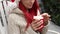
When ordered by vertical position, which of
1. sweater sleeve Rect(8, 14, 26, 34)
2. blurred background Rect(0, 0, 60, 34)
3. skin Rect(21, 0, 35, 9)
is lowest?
blurred background Rect(0, 0, 60, 34)

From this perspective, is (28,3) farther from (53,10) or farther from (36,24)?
(53,10)

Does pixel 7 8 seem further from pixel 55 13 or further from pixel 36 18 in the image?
pixel 55 13

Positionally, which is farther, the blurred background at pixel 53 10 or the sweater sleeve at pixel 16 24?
the blurred background at pixel 53 10

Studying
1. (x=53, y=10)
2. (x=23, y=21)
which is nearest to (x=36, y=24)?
(x=23, y=21)

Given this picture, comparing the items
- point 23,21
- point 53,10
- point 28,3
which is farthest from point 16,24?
point 53,10

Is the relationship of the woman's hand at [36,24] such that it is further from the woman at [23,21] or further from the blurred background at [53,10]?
the blurred background at [53,10]

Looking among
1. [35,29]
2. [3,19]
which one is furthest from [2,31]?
[35,29]

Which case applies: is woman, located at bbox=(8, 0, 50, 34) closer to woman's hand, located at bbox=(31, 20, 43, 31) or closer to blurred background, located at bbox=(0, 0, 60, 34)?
woman's hand, located at bbox=(31, 20, 43, 31)

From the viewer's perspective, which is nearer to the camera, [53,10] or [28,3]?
[28,3]

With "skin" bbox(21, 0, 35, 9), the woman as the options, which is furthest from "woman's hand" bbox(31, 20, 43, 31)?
"skin" bbox(21, 0, 35, 9)

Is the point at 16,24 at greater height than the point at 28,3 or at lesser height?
lesser

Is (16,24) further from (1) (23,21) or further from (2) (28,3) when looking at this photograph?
(2) (28,3)

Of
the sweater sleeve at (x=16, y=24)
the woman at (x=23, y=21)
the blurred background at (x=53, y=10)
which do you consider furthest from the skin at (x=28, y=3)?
the blurred background at (x=53, y=10)

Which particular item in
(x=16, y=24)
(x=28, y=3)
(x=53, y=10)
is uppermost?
(x=28, y=3)
